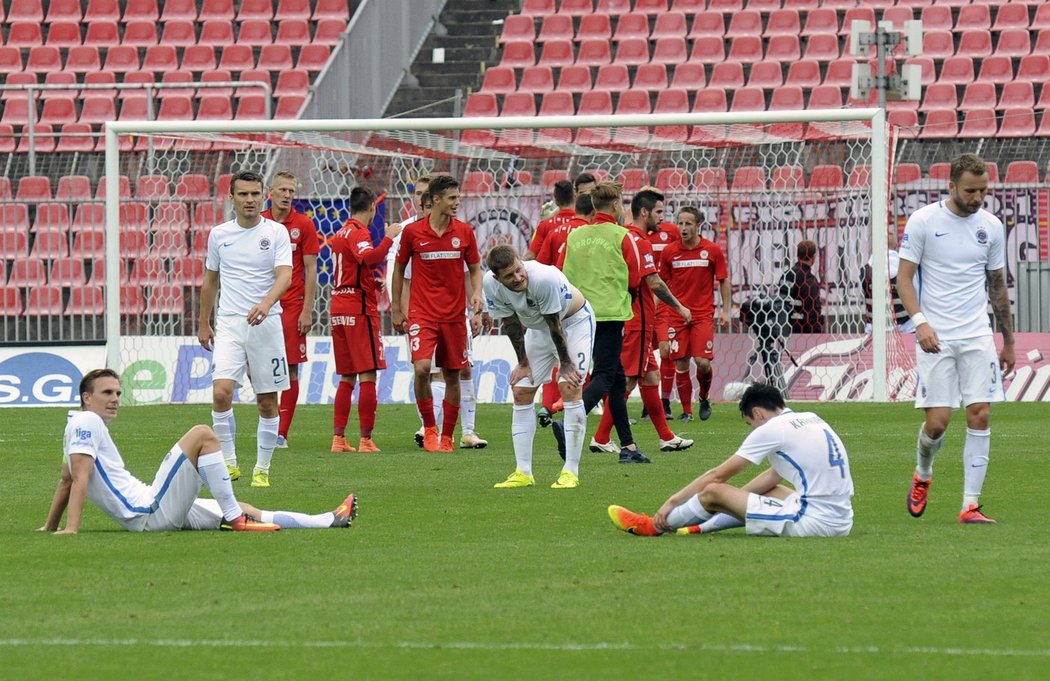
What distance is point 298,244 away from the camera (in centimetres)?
1382

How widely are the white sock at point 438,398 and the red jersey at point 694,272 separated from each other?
10.3ft

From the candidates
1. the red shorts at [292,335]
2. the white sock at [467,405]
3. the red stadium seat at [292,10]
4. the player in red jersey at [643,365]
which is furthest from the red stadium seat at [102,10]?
the player in red jersey at [643,365]

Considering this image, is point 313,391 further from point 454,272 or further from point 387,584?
point 387,584

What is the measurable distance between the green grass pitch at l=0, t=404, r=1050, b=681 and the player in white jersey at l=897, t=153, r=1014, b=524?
53 cm

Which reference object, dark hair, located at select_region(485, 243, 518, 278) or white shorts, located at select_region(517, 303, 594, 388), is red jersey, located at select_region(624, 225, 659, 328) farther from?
dark hair, located at select_region(485, 243, 518, 278)

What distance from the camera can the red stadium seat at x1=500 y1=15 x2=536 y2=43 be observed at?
27.7 metres

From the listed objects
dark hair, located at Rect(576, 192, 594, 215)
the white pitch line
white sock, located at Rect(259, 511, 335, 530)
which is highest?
dark hair, located at Rect(576, 192, 594, 215)

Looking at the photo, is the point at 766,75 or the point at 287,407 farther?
the point at 766,75

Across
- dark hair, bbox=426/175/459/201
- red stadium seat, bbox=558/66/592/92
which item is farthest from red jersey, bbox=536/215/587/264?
red stadium seat, bbox=558/66/592/92

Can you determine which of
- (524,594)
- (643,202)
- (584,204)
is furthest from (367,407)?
(524,594)

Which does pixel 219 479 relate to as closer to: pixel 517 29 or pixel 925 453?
pixel 925 453

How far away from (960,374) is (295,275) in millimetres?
Answer: 6526

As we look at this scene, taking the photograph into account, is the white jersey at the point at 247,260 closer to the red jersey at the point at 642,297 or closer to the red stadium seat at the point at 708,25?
the red jersey at the point at 642,297

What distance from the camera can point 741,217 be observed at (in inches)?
824
